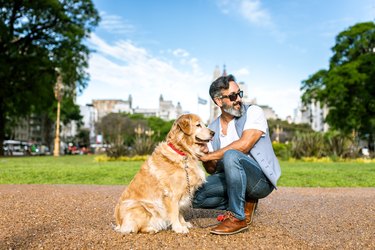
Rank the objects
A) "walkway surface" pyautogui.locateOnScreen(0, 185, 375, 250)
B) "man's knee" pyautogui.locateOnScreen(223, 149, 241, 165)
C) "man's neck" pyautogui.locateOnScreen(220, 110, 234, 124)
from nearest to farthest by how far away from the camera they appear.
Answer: "walkway surface" pyautogui.locateOnScreen(0, 185, 375, 250), "man's knee" pyautogui.locateOnScreen(223, 149, 241, 165), "man's neck" pyautogui.locateOnScreen(220, 110, 234, 124)

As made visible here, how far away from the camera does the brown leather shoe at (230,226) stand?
5.34 m

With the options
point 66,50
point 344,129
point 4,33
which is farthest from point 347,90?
point 4,33

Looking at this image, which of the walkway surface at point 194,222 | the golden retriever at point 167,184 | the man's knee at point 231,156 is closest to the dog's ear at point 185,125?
the golden retriever at point 167,184

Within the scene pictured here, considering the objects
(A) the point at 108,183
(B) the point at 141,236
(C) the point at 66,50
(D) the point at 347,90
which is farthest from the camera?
(D) the point at 347,90

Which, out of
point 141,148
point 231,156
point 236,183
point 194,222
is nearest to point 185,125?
point 231,156

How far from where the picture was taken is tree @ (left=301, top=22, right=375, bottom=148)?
40.4 m

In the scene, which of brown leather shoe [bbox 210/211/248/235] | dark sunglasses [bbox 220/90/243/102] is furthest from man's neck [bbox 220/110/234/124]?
brown leather shoe [bbox 210/211/248/235]

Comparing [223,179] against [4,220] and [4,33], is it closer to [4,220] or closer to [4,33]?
[4,220]

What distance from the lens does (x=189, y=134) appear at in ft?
18.3

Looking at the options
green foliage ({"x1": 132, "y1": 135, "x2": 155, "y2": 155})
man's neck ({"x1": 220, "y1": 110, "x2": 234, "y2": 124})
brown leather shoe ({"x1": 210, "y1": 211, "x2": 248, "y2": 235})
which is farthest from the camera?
green foliage ({"x1": 132, "y1": 135, "x2": 155, "y2": 155})

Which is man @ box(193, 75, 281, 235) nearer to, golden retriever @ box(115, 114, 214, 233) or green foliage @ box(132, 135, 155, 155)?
golden retriever @ box(115, 114, 214, 233)

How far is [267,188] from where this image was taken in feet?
19.1

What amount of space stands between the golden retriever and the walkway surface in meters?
0.16

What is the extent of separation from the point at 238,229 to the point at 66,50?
3150 cm
